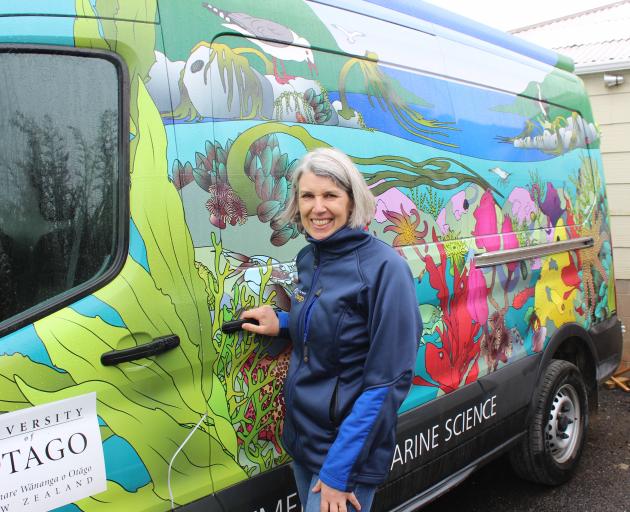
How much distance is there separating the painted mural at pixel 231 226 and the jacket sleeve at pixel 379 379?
44cm

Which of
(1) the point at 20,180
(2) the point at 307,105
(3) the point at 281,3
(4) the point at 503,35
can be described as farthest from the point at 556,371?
(1) the point at 20,180

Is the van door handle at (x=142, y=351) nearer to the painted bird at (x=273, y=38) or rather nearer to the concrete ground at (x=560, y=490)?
the painted bird at (x=273, y=38)

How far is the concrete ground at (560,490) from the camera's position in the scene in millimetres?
3635

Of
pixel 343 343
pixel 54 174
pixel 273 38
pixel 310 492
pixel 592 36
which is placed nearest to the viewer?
pixel 54 174

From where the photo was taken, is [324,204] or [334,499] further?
[324,204]

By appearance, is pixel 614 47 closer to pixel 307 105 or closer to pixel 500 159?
pixel 500 159

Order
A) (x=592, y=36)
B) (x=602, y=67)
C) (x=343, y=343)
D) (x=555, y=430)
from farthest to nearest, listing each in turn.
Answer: (x=592, y=36) < (x=602, y=67) < (x=555, y=430) < (x=343, y=343)

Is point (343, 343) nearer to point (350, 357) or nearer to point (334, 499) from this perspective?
point (350, 357)

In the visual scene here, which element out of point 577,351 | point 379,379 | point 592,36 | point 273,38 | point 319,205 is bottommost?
point 577,351

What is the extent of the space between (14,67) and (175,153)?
1.53 feet

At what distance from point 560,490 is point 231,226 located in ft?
9.59

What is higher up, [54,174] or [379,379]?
[54,174]

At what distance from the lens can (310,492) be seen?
191 centimetres

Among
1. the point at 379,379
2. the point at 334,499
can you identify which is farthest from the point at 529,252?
the point at 334,499
